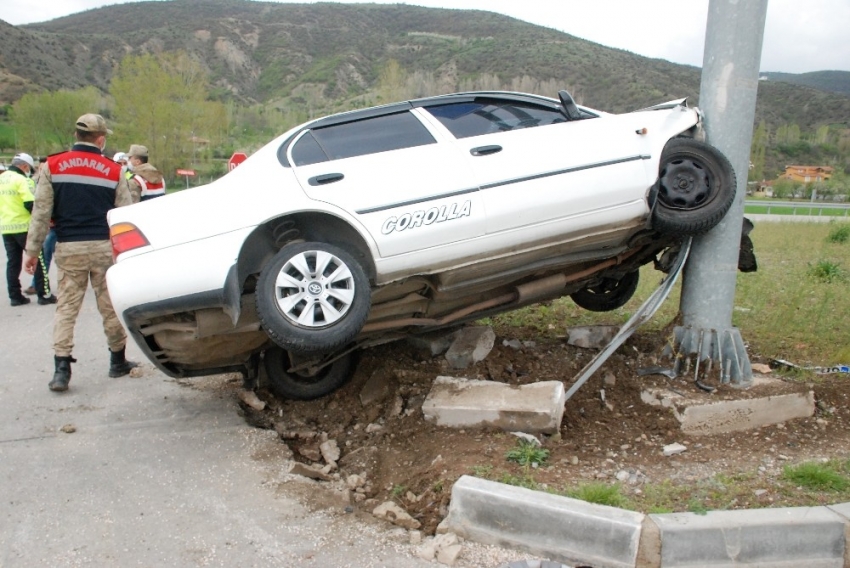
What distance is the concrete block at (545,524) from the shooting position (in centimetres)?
319

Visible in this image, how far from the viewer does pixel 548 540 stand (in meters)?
3.29

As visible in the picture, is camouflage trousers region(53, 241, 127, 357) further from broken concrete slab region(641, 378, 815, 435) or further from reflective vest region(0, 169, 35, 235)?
broken concrete slab region(641, 378, 815, 435)

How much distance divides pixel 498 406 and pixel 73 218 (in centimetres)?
384

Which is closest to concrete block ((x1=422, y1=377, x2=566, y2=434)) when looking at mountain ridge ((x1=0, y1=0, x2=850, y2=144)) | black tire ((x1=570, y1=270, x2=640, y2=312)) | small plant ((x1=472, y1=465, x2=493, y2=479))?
small plant ((x1=472, y1=465, x2=493, y2=479))

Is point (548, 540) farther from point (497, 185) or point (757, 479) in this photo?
point (497, 185)

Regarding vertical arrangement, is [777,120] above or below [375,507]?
above

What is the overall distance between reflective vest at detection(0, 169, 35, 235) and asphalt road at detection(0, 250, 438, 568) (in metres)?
4.11

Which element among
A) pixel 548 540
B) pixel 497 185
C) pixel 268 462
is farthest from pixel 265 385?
pixel 548 540

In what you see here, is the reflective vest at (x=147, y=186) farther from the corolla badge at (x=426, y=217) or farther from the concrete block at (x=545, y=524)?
the concrete block at (x=545, y=524)

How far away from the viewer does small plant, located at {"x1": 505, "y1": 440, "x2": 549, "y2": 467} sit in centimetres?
390

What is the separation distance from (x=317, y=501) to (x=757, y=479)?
2.45 meters

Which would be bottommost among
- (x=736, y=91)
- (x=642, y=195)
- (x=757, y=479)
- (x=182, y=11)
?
(x=757, y=479)

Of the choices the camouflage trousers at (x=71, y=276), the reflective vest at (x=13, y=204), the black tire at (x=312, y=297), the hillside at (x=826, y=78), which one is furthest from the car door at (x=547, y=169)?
the hillside at (x=826, y=78)

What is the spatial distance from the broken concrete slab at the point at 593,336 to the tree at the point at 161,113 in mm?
41663
